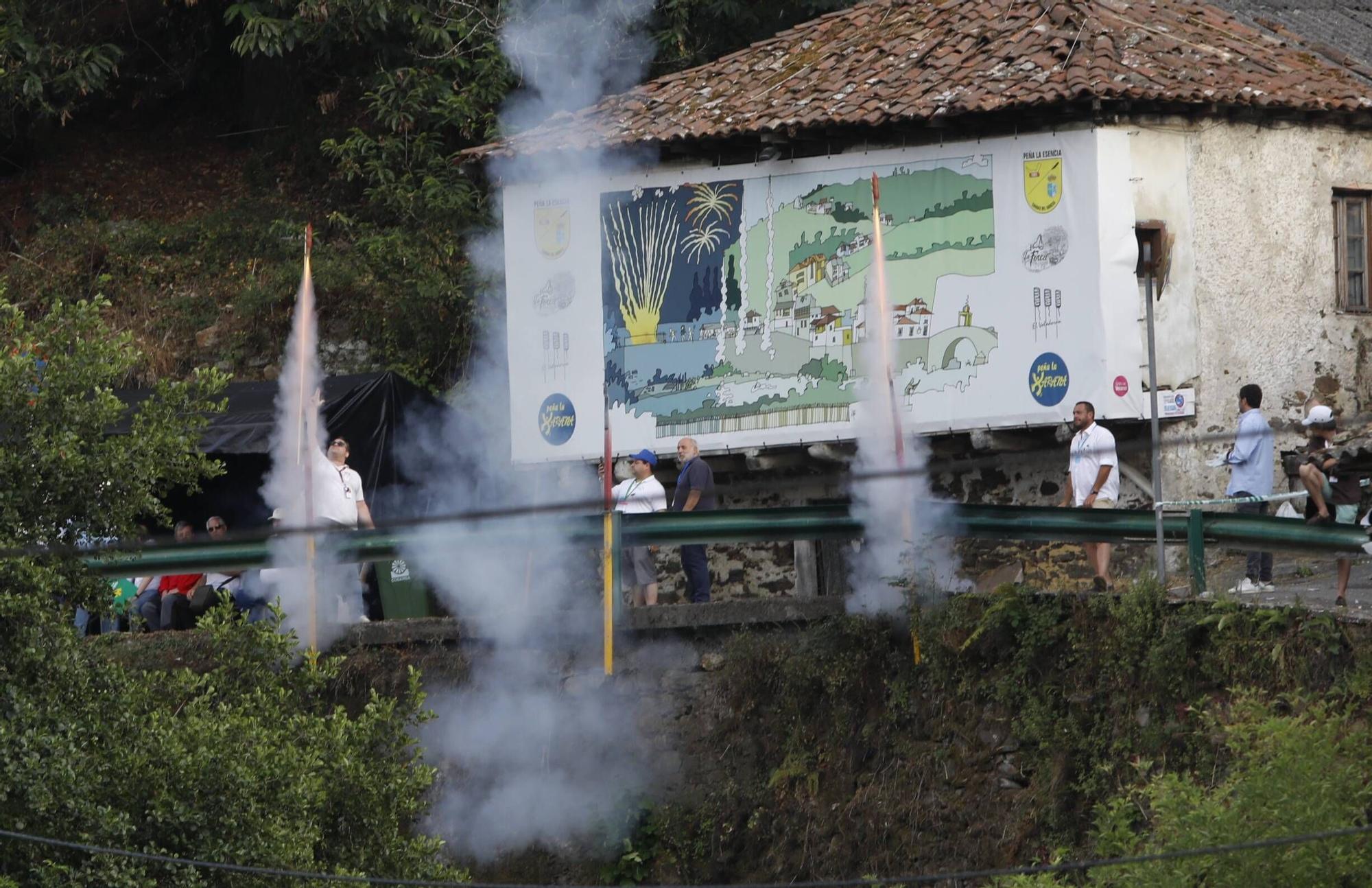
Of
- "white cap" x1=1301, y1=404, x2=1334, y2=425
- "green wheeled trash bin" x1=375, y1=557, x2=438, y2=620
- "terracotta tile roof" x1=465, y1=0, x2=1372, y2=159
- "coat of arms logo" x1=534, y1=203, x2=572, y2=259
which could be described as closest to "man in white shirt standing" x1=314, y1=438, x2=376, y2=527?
"green wheeled trash bin" x1=375, y1=557, x2=438, y2=620

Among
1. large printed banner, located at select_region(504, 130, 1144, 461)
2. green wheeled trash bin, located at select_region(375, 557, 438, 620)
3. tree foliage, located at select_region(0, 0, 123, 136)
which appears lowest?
green wheeled trash bin, located at select_region(375, 557, 438, 620)

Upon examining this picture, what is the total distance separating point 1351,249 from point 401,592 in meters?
9.06

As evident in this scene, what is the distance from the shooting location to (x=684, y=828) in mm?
15688

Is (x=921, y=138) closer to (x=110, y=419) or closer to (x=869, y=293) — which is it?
(x=869, y=293)

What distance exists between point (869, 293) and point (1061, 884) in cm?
766

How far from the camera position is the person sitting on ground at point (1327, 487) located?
12.1m

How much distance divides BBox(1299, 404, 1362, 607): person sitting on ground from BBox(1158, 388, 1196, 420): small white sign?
159 inches

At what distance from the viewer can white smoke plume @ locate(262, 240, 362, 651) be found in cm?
1473

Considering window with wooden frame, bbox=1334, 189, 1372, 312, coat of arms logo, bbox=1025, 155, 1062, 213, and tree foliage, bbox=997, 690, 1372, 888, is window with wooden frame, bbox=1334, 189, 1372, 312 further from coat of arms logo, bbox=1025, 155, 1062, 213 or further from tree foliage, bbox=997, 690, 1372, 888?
tree foliage, bbox=997, 690, 1372, 888

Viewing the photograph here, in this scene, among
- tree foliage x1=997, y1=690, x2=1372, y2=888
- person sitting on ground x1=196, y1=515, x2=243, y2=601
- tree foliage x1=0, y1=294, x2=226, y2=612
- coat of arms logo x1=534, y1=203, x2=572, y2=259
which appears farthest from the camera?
coat of arms logo x1=534, y1=203, x2=572, y2=259

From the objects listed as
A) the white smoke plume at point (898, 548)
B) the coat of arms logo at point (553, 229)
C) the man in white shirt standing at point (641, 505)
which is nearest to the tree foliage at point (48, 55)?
the coat of arms logo at point (553, 229)

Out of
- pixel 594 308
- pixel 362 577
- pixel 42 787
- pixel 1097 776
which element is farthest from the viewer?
pixel 594 308

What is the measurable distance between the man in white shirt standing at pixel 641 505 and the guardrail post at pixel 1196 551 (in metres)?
4.53

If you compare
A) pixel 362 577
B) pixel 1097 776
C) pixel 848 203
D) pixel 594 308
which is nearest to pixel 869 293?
pixel 848 203
